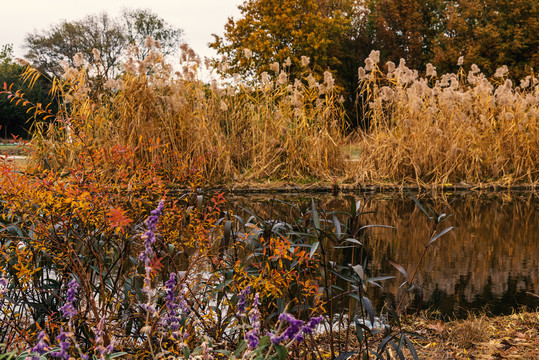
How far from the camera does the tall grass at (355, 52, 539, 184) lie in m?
9.15

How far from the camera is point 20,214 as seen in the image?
7.97ft

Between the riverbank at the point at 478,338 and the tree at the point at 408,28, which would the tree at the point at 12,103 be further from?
the riverbank at the point at 478,338

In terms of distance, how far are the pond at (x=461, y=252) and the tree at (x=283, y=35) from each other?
23.1 metres

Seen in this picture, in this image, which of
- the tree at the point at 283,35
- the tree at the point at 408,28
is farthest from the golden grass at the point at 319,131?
the tree at the point at 408,28

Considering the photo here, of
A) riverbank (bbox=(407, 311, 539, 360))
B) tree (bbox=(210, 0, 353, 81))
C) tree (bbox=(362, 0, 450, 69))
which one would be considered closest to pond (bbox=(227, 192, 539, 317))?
riverbank (bbox=(407, 311, 539, 360))

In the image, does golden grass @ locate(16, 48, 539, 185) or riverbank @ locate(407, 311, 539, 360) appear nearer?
riverbank @ locate(407, 311, 539, 360)

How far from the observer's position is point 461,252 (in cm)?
457

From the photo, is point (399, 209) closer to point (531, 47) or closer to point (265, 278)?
point (265, 278)

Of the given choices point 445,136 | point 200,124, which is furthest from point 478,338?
point 445,136

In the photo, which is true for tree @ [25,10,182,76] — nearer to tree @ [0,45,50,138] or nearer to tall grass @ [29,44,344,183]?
tree @ [0,45,50,138]

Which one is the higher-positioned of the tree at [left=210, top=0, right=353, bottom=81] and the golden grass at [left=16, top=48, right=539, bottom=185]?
the tree at [left=210, top=0, right=353, bottom=81]

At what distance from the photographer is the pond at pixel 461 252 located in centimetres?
332

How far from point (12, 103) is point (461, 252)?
1301 inches

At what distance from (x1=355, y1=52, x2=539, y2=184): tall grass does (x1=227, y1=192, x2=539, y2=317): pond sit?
1659mm
